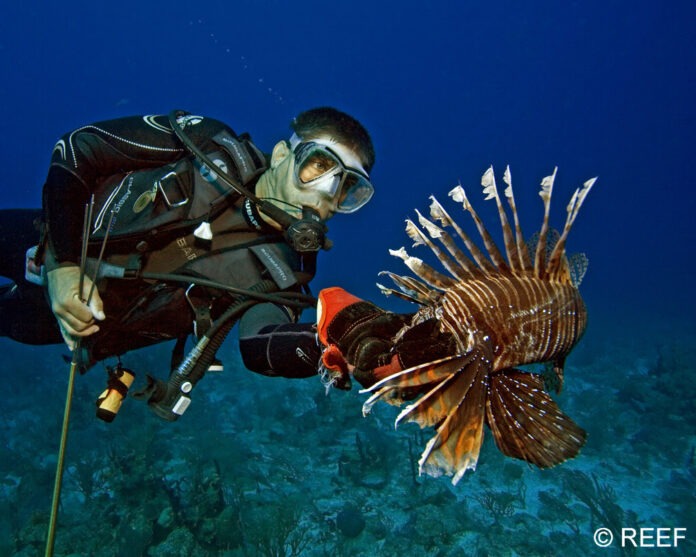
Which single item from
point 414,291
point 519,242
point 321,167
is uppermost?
point 321,167

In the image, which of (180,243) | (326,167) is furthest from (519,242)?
(180,243)

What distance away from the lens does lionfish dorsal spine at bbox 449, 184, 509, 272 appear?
1581mm

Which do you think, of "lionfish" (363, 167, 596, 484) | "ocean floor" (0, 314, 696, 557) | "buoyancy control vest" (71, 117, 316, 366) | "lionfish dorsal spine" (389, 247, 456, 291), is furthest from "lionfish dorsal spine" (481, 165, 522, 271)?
"ocean floor" (0, 314, 696, 557)

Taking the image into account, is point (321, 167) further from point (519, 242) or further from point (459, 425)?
point (459, 425)

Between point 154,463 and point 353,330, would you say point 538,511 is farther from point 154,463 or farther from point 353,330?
point 353,330

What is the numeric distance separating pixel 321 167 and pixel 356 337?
1664 millimetres

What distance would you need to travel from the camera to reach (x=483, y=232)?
1602mm

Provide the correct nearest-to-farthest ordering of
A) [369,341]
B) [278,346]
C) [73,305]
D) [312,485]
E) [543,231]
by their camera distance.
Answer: [369,341]
[543,231]
[278,346]
[73,305]
[312,485]

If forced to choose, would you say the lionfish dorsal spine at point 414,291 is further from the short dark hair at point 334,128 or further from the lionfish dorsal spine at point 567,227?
the short dark hair at point 334,128

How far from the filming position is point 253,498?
5.85 m

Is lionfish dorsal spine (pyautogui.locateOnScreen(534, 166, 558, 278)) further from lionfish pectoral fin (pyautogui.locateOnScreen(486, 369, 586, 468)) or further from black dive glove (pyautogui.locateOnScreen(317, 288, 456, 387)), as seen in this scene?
black dive glove (pyautogui.locateOnScreen(317, 288, 456, 387))

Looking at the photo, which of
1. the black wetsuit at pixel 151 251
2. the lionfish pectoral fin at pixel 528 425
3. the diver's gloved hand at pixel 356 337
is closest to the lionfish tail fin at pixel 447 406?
the diver's gloved hand at pixel 356 337

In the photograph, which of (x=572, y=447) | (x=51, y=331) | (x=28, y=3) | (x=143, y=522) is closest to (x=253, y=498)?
(x=143, y=522)

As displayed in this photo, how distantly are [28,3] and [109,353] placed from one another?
385 ft
